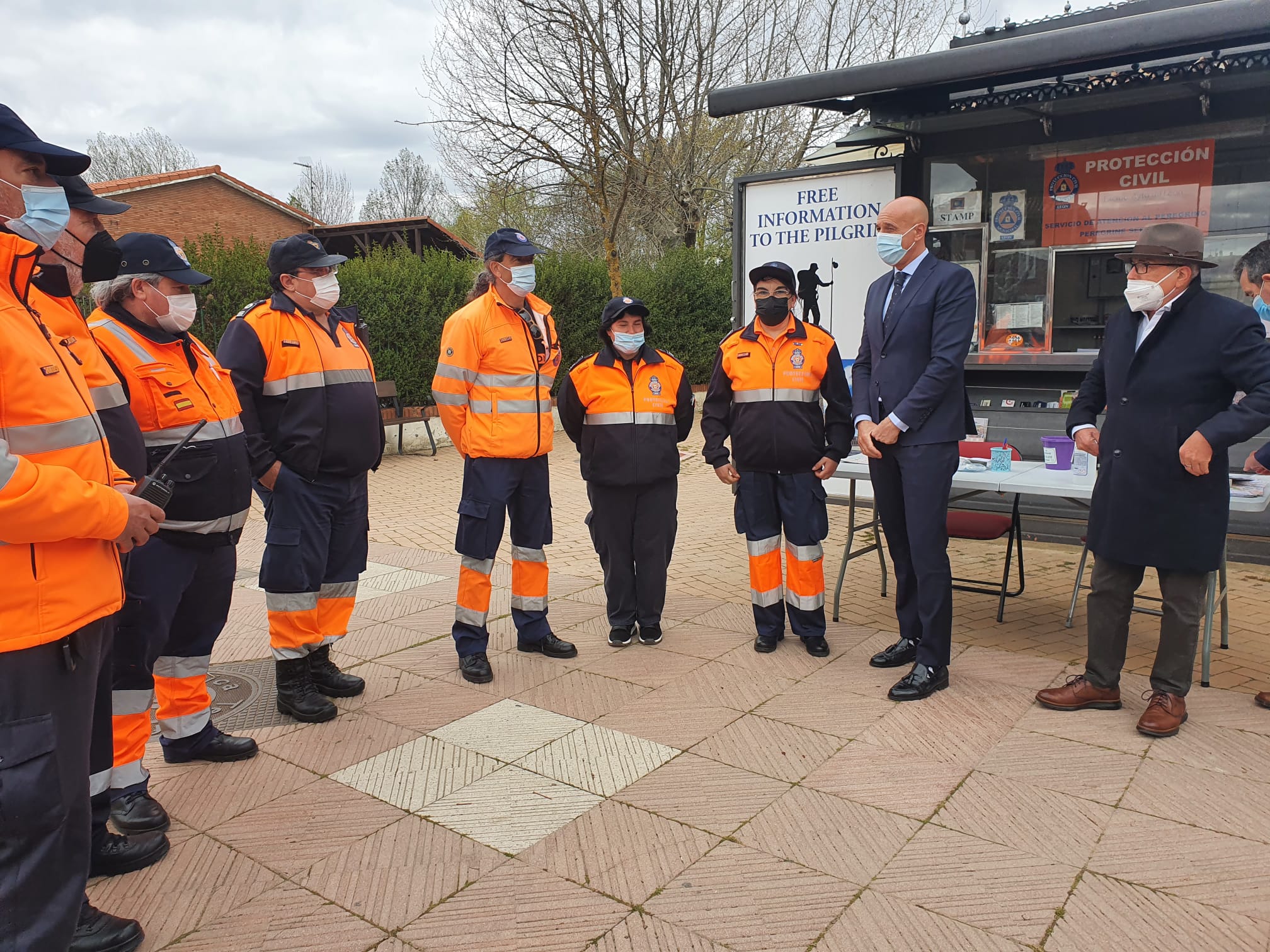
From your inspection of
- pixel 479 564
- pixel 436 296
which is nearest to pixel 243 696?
pixel 479 564

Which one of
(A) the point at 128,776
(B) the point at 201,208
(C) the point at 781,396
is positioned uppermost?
(B) the point at 201,208

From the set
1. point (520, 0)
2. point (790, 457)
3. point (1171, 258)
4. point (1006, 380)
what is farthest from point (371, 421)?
point (520, 0)

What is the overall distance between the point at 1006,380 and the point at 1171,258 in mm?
3755

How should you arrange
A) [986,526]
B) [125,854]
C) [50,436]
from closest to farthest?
[50,436] < [125,854] < [986,526]

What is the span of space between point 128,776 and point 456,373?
7.23 ft

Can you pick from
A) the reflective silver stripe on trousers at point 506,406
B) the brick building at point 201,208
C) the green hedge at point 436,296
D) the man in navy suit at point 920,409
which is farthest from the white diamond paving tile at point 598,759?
the brick building at point 201,208

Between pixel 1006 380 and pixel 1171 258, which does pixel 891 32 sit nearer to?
pixel 1006 380

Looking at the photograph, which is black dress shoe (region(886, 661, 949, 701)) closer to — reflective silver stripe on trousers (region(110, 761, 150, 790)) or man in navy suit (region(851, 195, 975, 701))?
man in navy suit (region(851, 195, 975, 701))

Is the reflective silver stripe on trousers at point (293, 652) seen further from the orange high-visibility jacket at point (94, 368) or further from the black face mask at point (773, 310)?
the black face mask at point (773, 310)

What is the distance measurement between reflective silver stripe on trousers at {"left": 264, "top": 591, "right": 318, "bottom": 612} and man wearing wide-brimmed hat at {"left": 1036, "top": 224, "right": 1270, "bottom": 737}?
3438 millimetres

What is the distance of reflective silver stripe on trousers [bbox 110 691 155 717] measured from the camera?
3.16m

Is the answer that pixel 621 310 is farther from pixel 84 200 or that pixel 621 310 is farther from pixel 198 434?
pixel 84 200

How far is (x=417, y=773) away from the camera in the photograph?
11.9 ft

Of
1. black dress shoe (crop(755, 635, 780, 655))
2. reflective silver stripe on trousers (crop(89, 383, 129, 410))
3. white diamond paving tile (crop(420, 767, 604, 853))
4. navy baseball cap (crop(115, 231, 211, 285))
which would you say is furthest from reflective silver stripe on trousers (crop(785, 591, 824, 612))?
reflective silver stripe on trousers (crop(89, 383, 129, 410))
